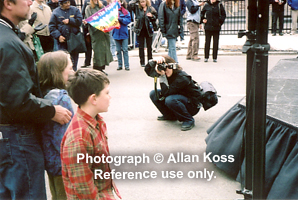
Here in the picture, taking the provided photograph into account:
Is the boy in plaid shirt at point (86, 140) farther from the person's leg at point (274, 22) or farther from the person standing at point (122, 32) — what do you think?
the person's leg at point (274, 22)

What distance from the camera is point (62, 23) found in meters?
8.32

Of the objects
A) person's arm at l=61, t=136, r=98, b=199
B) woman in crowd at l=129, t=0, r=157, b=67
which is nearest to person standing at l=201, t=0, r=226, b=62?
woman in crowd at l=129, t=0, r=157, b=67

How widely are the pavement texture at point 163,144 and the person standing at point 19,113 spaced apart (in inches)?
55.5

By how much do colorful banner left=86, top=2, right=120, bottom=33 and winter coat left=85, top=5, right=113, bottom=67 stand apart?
7.2 inches

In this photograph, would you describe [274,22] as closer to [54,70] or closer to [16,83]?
[54,70]

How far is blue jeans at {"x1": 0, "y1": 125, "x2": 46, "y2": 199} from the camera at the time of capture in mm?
2465

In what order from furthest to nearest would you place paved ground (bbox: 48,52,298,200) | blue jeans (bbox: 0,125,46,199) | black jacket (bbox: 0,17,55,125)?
paved ground (bbox: 48,52,298,200), blue jeans (bbox: 0,125,46,199), black jacket (bbox: 0,17,55,125)

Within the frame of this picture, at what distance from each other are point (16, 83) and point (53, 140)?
0.54 m

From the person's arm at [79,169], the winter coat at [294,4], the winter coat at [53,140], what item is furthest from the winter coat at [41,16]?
the winter coat at [294,4]

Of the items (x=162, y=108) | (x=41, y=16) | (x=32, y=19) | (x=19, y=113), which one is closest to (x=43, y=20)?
(x=41, y=16)

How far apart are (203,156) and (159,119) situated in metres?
1.53

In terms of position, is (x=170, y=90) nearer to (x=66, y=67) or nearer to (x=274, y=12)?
(x=66, y=67)

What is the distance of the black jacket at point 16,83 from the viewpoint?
90.8 inches

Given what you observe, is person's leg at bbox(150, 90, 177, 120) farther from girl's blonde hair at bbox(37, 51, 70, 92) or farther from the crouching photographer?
girl's blonde hair at bbox(37, 51, 70, 92)
